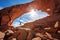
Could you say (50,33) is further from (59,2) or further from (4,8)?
(4,8)

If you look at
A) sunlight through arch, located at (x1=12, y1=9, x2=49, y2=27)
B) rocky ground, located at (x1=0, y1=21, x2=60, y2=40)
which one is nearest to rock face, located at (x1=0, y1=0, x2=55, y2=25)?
sunlight through arch, located at (x1=12, y1=9, x2=49, y2=27)

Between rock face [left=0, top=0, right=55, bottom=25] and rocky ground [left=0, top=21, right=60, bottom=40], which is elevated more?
rock face [left=0, top=0, right=55, bottom=25]

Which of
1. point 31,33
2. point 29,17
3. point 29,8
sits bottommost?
point 31,33

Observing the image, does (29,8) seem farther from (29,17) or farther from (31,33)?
(31,33)

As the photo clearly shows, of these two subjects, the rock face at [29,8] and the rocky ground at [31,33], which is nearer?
the rocky ground at [31,33]

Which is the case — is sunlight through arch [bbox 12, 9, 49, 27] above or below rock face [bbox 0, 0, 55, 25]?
below

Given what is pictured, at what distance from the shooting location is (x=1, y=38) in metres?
2.36

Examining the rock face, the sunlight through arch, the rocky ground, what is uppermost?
the rock face

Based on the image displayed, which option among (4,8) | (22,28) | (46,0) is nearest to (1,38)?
(22,28)

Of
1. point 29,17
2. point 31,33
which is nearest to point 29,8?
point 29,17

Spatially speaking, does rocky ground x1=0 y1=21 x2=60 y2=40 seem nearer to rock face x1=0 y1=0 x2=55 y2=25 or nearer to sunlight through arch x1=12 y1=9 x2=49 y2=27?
sunlight through arch x1=12 y1=9 x2=49 y2=27

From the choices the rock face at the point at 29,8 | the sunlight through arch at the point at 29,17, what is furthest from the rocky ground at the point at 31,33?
the rock face at the point at 29,8

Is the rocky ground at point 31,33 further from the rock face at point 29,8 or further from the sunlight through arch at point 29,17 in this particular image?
the rock face at point 29,8

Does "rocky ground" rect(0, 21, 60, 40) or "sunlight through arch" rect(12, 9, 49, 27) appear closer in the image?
"rocky ground" rect(0, 21, 60, 40)
